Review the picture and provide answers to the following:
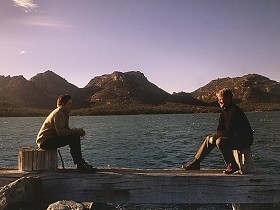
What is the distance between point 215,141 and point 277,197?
229cm

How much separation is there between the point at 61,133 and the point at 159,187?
125 inches

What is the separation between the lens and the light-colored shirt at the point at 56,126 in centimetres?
1019

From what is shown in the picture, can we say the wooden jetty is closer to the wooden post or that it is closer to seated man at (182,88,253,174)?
the wooden post

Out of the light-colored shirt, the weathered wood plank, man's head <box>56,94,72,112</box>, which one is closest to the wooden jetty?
the weathered wood plank

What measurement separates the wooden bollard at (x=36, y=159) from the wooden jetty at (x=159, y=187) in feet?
0.59

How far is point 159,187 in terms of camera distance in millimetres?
10000

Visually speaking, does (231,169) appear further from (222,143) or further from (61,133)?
(61,133)

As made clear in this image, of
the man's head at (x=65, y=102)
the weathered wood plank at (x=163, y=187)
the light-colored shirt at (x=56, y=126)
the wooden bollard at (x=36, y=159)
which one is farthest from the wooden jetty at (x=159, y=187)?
the man's head at (x=65, y=102)

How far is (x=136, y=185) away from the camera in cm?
1009

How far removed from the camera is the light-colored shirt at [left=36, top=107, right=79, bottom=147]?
1019cm

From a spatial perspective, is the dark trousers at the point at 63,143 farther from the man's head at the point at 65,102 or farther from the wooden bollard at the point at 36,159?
the man's head at the point at 65,102

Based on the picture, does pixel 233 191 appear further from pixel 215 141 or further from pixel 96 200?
pixel 96 200

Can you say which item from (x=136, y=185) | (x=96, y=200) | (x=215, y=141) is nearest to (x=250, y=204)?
(x=215, y=141)

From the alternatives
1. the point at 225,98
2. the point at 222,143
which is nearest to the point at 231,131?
the point at 222,143
